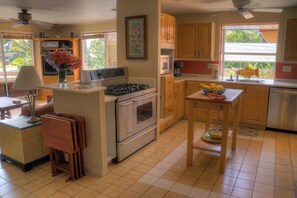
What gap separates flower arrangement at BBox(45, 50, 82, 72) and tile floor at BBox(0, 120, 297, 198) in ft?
4.32

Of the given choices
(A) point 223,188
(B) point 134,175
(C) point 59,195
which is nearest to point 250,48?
(A) point 223,188

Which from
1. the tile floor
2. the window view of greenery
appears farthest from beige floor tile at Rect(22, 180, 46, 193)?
the window view of greenery

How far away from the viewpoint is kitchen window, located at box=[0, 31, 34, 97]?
22.0 feet

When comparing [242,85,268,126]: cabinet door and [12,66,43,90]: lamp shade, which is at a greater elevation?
[12,66,43,90]: lamp shade

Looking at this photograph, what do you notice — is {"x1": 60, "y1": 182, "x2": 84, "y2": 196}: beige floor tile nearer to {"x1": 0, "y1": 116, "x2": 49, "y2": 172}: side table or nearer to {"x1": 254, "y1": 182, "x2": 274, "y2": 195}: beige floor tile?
{"x1": 0, "y1": 116, "x2": 49, "y2": 172}: side table

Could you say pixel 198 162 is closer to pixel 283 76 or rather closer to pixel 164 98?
pixel 164 98

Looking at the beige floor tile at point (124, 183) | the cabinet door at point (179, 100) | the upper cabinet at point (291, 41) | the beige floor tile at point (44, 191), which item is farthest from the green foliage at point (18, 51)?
the upper cabinet at point (291, 41)

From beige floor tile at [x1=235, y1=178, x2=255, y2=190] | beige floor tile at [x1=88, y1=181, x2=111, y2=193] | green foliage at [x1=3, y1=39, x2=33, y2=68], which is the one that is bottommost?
beige floor tile at [x1=88, y1=181, x2=111, y2=193]

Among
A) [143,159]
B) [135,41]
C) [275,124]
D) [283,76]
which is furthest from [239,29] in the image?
[143,159]

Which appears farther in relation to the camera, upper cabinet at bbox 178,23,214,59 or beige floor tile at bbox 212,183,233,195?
upper cabinet at bbox 178,23,214,59

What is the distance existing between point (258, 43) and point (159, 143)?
3.11 m

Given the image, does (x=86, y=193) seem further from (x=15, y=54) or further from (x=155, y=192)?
(x=15, y=54)

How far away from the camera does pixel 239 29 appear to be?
5180mm

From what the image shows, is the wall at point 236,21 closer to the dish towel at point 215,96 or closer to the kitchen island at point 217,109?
the kitchen island at point 217,109
